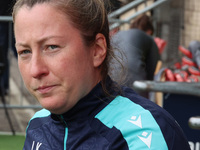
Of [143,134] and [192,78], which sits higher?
[143,134]

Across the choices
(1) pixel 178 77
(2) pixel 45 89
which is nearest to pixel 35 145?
(2) pixel 45 89

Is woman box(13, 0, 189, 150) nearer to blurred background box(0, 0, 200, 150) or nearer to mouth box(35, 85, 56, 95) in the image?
mouth box(35, 85, 56, 95)

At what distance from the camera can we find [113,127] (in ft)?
5.82

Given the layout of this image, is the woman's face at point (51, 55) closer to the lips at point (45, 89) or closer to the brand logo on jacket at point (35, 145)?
the lips at point (45, 89)

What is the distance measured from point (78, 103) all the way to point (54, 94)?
0.45 feet

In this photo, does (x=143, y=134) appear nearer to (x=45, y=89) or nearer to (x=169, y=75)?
(x=45, y=89)

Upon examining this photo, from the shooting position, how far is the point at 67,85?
1.78 meters

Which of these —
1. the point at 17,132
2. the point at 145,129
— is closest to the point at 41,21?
the point at 145,129

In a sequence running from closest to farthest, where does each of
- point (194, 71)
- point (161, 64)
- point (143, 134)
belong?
point (143, 134), point (194, 71), point (161, 64)

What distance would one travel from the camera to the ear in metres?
1.90

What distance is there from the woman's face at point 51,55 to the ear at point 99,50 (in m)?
0.08

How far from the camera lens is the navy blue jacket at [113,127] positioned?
5.58ft

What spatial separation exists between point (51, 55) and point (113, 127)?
364 millimetres

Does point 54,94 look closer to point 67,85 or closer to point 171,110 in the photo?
point 67,85
